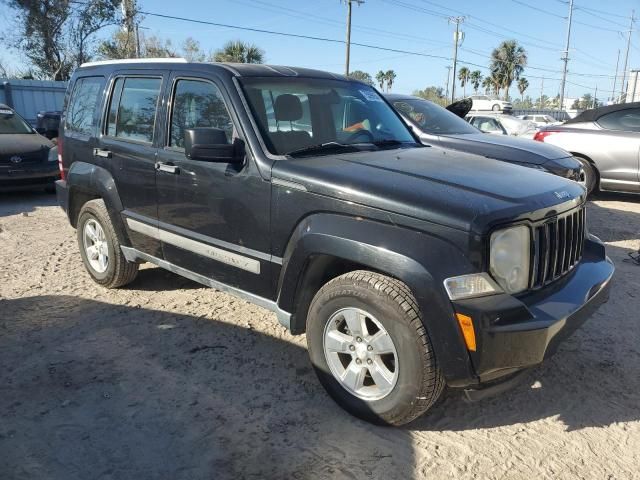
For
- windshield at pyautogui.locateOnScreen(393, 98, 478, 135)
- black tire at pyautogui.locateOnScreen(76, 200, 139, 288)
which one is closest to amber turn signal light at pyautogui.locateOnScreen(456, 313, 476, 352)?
black tire at pyautogui.locateOnScreen(76, 200, 139, 288)

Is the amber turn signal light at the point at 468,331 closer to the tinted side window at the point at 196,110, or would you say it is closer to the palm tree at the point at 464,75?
the tinted side window at the point at 196,110

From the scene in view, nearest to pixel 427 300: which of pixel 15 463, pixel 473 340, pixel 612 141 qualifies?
pixel 473 340

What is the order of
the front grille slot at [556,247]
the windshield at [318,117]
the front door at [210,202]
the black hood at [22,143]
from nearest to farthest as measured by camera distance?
the front grille slot at [556,247] → the front door at [210,202] → the windshield at [318,117] → the black hood at [22,143]

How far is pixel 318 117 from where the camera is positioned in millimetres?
3791

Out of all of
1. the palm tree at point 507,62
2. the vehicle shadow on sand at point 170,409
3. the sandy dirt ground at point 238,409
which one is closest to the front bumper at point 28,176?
the sandy dirt ground at point 238,409

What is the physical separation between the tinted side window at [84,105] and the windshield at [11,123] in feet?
18.7

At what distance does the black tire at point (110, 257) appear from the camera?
15.2ft

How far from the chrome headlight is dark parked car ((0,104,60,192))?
8635 millimetres

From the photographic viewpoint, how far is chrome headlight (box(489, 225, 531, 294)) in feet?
8.49

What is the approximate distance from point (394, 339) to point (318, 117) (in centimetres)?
178

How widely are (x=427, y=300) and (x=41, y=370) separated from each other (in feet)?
8.43

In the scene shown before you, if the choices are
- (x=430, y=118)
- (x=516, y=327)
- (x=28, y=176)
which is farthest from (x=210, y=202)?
(x=28, y=176)

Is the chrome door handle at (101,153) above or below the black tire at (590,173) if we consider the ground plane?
above

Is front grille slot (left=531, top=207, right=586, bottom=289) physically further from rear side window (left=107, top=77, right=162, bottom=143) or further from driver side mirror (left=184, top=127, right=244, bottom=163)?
rear side window (left=107, top=77, right=162, bottom=143)
